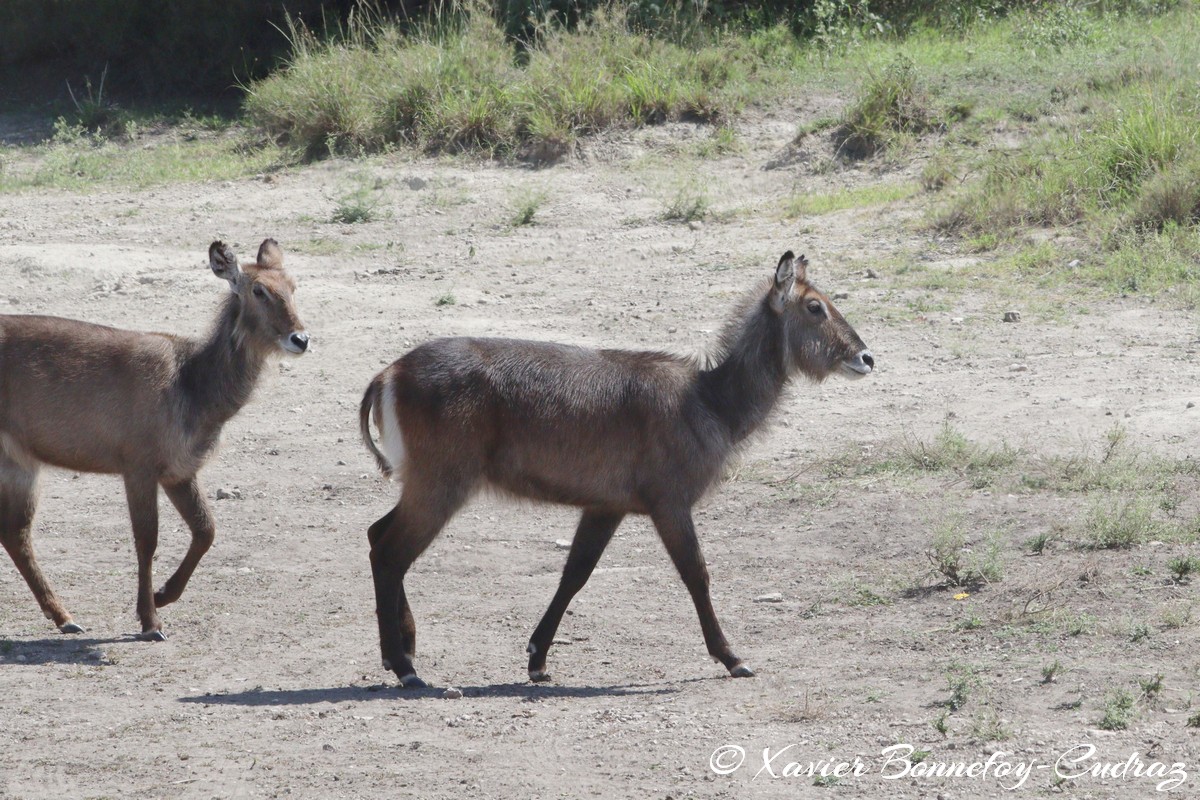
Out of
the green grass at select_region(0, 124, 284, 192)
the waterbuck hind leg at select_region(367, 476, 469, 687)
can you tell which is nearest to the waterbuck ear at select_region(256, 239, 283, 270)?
the waterbuck hind leg at select_region(367, 476, 469, 687)

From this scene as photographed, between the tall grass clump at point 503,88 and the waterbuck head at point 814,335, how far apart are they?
731cm

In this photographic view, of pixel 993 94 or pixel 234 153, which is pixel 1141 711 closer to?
pixel 993 94

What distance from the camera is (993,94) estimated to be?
13.0 metres

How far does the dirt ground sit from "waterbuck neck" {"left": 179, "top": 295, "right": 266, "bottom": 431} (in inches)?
34.0

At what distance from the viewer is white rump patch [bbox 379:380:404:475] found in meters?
5.39

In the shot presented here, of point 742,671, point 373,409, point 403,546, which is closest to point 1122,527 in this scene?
point 742,671

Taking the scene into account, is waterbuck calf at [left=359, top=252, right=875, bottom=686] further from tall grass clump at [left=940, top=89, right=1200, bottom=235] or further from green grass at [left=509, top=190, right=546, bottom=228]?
green grass at [left=509, top=190, right=546, bottom=228]

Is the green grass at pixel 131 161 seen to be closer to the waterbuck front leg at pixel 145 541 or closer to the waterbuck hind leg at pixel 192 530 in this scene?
the waterbuck hind leg at pixel 192 530

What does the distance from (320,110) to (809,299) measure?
8.59 m

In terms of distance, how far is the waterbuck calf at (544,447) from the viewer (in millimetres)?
5340

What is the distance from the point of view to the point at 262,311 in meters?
6.26

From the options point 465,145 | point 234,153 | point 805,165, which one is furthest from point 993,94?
point 234,153

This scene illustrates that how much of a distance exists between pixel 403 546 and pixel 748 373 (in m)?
1.56

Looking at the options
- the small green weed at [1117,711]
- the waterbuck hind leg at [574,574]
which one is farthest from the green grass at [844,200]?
the small green weed at [1117,711]
